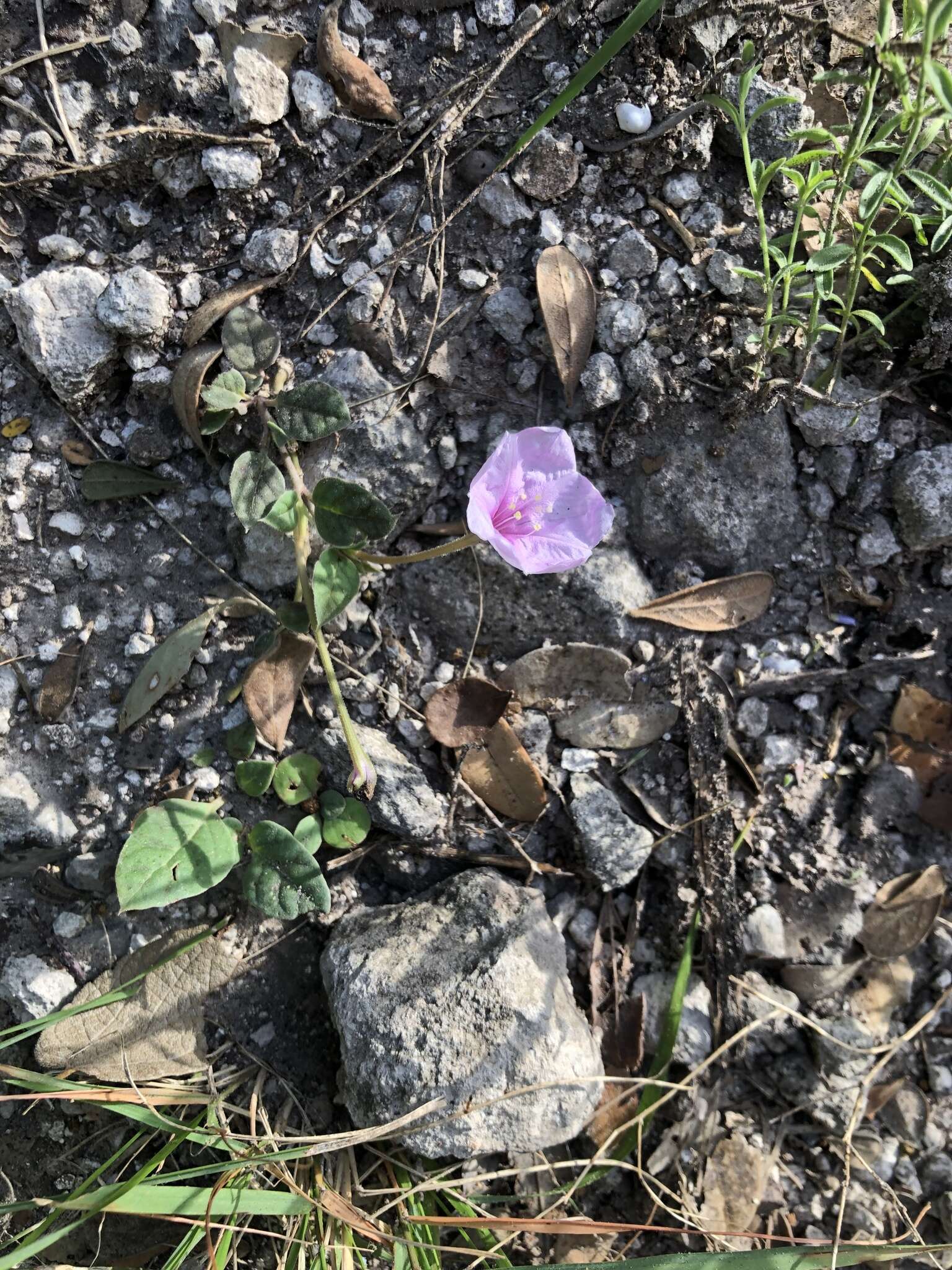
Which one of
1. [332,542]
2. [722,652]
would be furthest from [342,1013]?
[722,652]

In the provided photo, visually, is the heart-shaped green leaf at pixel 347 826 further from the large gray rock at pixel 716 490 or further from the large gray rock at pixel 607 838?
the large gray rock at pixel 716 490

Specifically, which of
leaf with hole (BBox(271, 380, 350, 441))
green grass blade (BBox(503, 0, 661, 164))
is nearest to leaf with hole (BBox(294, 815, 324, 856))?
leaf with hole (BBox(271, 380, 350, 441))

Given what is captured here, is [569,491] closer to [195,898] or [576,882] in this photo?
[576,882]

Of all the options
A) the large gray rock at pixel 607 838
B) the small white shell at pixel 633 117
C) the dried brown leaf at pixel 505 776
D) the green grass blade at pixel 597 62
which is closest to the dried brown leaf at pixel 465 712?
the dried brown leaf at pixel 505 776

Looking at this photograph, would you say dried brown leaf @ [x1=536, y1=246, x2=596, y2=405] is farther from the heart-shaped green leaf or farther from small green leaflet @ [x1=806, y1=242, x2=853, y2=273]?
the heart-shaped green leaf

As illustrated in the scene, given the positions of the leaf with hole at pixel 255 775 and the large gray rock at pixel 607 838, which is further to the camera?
the large gray rock at pixel 607 838
